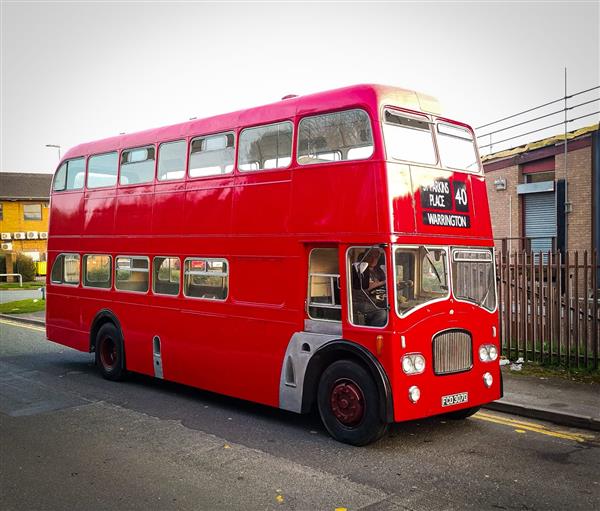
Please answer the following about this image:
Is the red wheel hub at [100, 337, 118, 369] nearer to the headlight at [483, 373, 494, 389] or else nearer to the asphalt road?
the asphalt road

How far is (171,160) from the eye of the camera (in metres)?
10.3

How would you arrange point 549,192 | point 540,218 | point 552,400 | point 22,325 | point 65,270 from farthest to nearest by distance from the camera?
1. point 540,218
2. point 549,192
3. point 22,325
4. point 65,270
5. point 552,400

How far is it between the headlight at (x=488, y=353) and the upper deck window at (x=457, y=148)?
7.15 ft

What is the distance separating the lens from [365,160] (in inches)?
289

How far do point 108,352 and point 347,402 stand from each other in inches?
223

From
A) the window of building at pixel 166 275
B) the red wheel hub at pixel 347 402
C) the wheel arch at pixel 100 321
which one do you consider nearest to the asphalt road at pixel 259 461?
the red wheel hub at pixel 347 402

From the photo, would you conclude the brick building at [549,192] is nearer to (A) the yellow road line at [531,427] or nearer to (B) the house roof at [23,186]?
(A) the yellow road line at [531,427]

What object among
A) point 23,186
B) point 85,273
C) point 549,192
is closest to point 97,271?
point 85,273

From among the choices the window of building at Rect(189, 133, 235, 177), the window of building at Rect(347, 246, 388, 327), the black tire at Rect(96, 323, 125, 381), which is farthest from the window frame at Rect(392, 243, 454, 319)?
the black tire at Rect(96, 323, 125, 381)

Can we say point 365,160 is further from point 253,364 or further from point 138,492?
point 138,492

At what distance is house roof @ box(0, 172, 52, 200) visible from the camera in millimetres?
54406

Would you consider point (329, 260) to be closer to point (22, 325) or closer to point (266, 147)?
point (266, 147)

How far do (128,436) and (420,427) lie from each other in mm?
3448

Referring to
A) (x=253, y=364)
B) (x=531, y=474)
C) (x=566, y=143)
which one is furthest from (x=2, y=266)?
(x=531, y=474)
